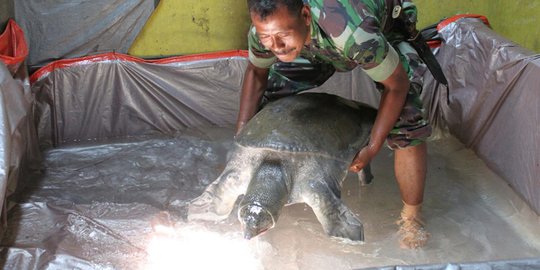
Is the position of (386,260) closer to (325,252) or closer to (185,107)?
(325,252)

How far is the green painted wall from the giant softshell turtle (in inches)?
53.0

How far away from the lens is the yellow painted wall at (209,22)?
3398 millimetres

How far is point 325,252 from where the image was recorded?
2.37 meters

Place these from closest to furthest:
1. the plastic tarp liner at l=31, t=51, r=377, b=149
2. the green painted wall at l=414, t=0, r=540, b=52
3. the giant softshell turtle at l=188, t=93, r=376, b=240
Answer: the giant softshell turtle at l=188, t=93, r=376, b=240, the green painted wall at l=414, t=0, r=540, b=52, the plastic tarp liner at l=31, t=51, r=377, b=149

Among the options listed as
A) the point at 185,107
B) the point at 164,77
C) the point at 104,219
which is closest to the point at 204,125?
the point at 185,107

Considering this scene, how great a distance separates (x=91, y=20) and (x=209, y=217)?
161 cm

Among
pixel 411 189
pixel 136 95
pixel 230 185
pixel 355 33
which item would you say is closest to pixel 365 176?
pixel 411 189

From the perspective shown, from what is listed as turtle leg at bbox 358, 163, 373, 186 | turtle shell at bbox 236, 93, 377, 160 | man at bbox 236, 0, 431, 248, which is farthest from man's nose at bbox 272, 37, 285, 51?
turtle leg at bbox 358, 163, 373, 186

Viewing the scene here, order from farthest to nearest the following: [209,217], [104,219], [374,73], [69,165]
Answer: [69,165], [104,219], [209,217], [374,73]

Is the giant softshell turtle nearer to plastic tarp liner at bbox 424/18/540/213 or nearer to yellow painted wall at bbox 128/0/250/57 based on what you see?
plastic tarp liner at bbox 424/18/540/213

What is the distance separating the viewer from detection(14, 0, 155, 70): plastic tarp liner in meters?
3.25

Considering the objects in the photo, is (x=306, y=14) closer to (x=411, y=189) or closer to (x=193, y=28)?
(x=411, y=189)

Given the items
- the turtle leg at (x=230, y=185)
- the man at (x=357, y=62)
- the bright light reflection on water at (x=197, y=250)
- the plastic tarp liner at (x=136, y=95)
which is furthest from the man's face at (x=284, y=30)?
the plastic tarp liner at (x=136, y=95)

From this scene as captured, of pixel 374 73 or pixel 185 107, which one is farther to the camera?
pixel 185 107
